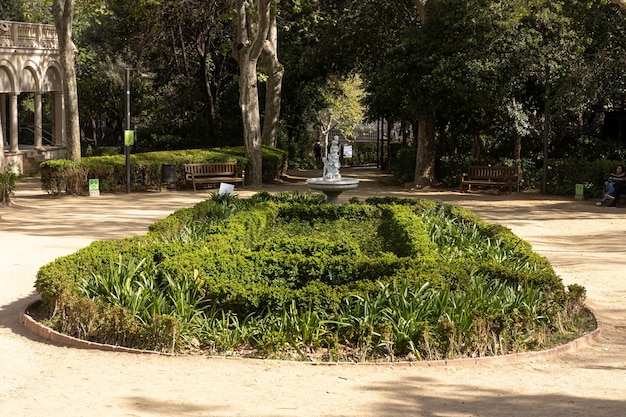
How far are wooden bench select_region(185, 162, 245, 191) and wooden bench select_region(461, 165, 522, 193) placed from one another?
22.1 feet

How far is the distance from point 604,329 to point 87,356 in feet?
18.1

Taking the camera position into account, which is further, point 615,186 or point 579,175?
point 579,175

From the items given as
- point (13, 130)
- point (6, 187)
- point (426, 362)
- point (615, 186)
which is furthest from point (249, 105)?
point (426, 362)

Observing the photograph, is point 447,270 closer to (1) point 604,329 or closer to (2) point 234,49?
(1) point 604,329

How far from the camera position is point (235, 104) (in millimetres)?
37531

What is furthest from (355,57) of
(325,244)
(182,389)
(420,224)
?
(182,389)

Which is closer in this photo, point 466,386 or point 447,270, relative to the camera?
point 466,386

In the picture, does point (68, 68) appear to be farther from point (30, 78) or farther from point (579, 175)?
point (579, 175)

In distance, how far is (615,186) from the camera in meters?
22.3

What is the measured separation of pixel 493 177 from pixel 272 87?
9.41 m

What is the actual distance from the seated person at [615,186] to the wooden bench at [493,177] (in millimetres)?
3759

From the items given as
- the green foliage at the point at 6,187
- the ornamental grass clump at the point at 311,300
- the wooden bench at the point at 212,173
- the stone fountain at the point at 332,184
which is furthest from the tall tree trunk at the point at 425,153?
the ornamental grass clump at the point at 311,300

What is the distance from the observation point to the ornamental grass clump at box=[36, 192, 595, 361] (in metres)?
8.55

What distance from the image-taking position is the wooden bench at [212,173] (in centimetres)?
2641
